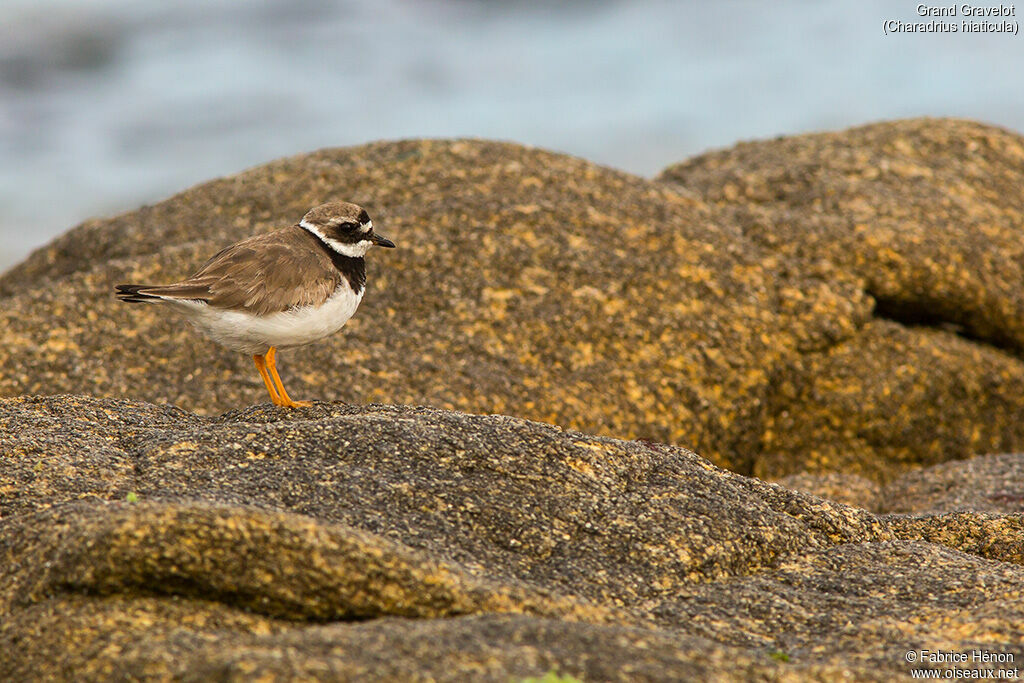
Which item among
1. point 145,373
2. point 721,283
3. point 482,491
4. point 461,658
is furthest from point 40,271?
point 461,658

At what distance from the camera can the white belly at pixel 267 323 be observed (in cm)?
968

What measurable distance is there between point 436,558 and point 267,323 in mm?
4171

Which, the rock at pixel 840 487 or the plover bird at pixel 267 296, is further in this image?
the rock at pixel 840 487

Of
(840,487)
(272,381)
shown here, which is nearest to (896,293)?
(840,487)

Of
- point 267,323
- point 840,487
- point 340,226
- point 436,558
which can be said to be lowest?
point 436,558

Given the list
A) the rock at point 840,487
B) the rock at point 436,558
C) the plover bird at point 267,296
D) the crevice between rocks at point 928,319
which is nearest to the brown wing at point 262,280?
the plover bird at point 267,296

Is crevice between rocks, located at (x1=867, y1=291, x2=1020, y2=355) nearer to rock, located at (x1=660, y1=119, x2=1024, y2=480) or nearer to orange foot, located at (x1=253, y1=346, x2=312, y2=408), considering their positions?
rock, located at (x1=660, y1=119, x2=1024, y2=480)

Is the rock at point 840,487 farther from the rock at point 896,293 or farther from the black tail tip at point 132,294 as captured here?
the black tail tip at point 132,294

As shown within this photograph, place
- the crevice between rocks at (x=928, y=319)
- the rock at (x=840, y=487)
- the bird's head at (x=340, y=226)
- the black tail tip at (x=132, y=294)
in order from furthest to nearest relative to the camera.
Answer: the crevice between rocks at (x=928, y=319) → the rock at (x=840, y=487) → the bird's head at (x=340, y=226) → the black tail tip at (x=132, y=294)

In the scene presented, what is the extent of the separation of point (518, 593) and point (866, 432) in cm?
966

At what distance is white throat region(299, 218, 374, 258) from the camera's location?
10695 mm

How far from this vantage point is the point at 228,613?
571 centimetres

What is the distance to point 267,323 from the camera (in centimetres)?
971

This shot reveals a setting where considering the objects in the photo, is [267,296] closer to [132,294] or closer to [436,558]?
[132,294]
